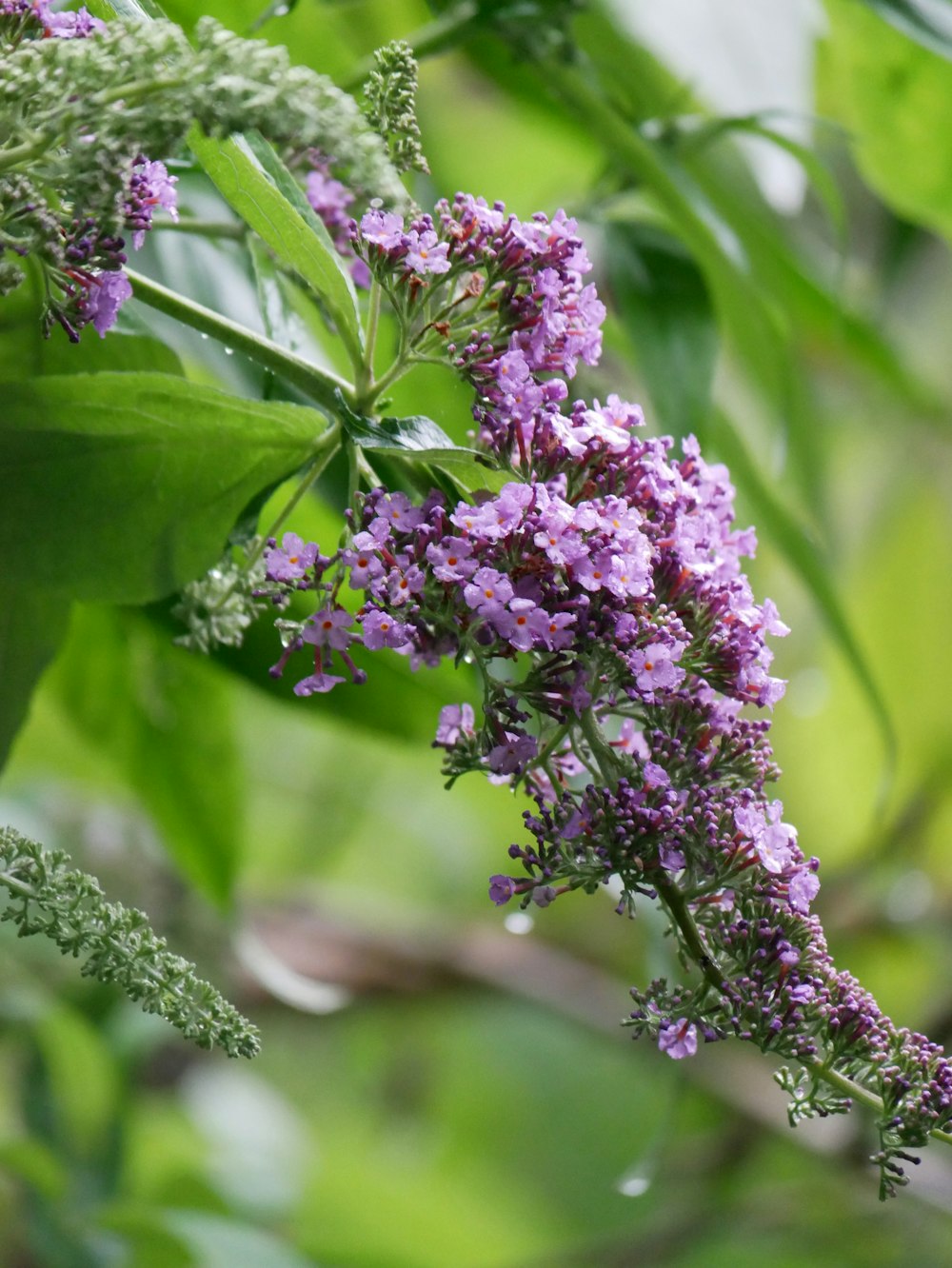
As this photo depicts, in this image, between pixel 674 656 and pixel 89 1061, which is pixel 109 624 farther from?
pixel 89 1061

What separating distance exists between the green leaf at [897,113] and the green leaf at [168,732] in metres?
0.50

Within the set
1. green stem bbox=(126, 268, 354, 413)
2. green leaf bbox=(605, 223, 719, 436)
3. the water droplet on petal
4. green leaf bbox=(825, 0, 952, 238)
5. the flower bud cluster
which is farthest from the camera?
green leaf bbox=(825, 0, 952, 238)

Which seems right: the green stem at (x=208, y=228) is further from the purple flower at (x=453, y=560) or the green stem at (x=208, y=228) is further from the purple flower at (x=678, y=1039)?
the purple flower at (x=678, y=1039)

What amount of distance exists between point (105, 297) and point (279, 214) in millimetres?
59

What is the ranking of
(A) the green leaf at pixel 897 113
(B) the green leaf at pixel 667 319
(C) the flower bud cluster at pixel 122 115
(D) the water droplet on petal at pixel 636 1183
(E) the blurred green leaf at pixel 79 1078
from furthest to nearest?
(E) the blurred green leaf at pixel 79 1078, (A) the green leaf at pixel 897 113, (B) the green leaf at pixel 667 319, (D) the water droplet on petal at pixel 636 1183, (C) the flower bud cluster at pixel 122 115

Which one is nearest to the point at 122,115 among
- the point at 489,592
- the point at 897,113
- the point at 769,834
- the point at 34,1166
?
the point at 489,592

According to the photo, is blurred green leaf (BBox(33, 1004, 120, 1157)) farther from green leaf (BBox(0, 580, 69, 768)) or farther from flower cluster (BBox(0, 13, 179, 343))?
flower cluster (BBox(0, 13, 179, 343))

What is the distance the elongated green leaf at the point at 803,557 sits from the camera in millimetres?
669

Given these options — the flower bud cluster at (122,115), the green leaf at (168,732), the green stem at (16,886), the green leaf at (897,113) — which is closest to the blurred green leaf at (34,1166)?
the green leaf at (168,732)

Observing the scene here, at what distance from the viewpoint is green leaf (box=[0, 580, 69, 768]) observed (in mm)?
476

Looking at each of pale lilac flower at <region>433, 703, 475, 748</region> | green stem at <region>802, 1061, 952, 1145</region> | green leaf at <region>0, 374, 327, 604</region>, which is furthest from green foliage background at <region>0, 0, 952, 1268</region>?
green stem at <region>802, 1061, 952, 1145</region>

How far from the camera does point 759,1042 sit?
1.24 ft

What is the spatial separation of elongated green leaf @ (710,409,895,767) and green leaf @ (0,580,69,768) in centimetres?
36

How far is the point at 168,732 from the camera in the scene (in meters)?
0.74
